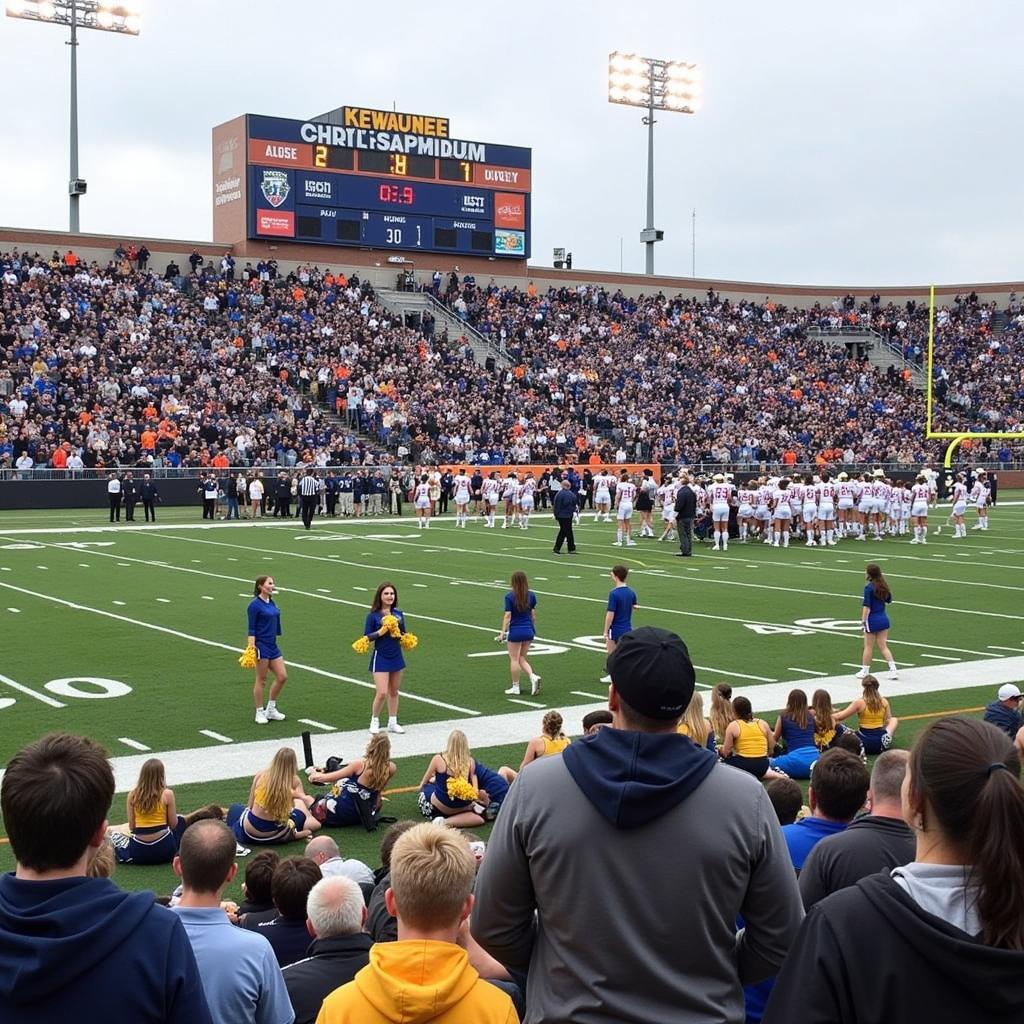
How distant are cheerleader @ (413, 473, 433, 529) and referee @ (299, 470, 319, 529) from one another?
2.57m

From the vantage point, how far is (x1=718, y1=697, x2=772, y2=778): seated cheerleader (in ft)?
29.6

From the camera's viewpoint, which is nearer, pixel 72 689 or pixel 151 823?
pixel 151 823

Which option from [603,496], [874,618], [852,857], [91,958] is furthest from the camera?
[603,496]

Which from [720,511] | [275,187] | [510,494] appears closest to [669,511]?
[720,511]

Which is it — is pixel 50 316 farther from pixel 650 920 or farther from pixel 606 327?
pixel 650 920

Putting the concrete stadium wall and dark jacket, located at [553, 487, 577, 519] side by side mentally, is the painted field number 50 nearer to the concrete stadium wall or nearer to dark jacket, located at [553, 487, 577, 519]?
dark jacket, located at [553, 487, 577, 519]

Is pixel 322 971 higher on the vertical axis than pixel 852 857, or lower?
lower

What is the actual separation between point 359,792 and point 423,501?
2359 cm

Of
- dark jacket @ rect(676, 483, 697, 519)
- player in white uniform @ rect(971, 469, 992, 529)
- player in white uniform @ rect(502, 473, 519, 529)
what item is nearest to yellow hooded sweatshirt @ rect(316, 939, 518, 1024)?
dark jacket @ rect(676, 483, 697, 519)

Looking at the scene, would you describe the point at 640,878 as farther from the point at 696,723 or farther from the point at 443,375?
the point at 443,375

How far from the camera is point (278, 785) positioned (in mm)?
7914

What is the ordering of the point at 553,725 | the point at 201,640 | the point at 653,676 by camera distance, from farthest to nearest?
the point at 201,640, the point at 553,725, the point at 653,676

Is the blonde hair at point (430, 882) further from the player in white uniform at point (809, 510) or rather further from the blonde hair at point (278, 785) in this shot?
the player in white uniform at point (809, 510)

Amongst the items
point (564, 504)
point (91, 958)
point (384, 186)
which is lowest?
point (564, 504)
